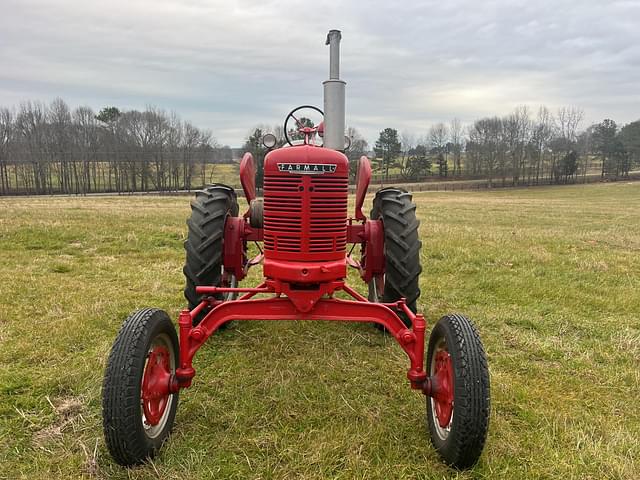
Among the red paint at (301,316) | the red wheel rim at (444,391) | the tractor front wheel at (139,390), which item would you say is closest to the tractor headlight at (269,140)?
the red paint at (301,316)

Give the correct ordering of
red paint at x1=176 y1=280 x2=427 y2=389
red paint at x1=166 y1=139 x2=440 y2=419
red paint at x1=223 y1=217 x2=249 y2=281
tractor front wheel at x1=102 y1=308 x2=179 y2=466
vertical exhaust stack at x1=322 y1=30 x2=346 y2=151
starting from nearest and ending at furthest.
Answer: tractor front wheel at x1=102 y1=308 x2=179 y2=466
red paint at x1=176 y1=280 x2=427 y2=389
red paint at x1=166 y1=139 x2=440 y2=419
vertical exhaust stack at x1=322 y1=30 x2=346 y2=151
red paint at x1=223 y1=217 x2=249 y2=281

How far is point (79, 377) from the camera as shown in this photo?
3.46 meters

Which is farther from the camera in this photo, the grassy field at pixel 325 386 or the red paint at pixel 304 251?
the red paint at pixel 304 251

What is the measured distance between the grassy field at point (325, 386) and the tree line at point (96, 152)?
55.8 m

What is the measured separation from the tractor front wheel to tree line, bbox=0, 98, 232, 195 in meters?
58.8

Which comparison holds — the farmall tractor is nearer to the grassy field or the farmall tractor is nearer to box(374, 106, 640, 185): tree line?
the grassy field

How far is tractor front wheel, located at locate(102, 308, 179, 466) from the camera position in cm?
231

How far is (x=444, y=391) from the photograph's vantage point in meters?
2.64

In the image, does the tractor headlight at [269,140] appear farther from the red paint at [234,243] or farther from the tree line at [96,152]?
the tree line at [96,152]

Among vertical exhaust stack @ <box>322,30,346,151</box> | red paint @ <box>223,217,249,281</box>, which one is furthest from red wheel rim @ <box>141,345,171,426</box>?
vertical exhaust stack @ <box>322,30,346,151</box>

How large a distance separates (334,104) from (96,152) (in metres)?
61.8

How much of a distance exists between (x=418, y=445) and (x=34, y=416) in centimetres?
237

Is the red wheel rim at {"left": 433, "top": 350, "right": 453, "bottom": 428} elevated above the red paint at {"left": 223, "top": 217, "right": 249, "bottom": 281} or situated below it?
below

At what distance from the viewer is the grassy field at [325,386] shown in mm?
2576
